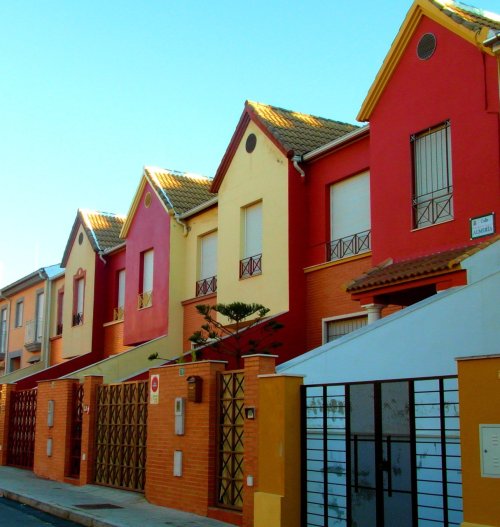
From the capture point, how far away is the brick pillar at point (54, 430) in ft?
60.5

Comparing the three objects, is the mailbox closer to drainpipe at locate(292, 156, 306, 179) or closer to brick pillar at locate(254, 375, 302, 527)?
brick pillar at locate(254, 375, 302, 527)

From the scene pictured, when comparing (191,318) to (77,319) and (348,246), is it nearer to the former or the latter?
(348,246)

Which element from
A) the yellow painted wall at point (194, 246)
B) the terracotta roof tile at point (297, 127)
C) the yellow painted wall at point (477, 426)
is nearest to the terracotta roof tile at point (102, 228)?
the yellow painted wall at point (194, 246)

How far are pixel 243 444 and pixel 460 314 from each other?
12.4 ft

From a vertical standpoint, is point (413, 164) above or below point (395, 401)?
above

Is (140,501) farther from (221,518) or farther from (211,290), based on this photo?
(211,290)

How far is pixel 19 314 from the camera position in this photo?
123ft

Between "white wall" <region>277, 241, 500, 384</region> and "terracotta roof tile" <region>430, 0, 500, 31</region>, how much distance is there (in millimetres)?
4090

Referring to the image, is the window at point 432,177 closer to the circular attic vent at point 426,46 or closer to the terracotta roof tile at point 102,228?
the circular attic vent at point 426,46

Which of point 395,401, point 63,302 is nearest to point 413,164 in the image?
point 395,401

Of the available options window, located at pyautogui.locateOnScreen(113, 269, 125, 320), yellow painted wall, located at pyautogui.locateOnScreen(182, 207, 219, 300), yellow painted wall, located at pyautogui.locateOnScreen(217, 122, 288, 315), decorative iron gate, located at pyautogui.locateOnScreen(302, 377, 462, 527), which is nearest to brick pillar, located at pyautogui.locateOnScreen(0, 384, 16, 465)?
window, located at pyautogui.locateOnScreen(113, 269, 125, 320)

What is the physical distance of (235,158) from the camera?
2070cm

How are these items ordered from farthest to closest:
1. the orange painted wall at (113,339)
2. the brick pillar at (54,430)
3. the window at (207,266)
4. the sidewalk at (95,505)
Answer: the orange painted wall at (113,339) < the window at (207,266) < the brick pillar at (54,430) < the sidewalk at (95,505)

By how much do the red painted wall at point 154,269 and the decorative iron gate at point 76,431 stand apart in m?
5.20
